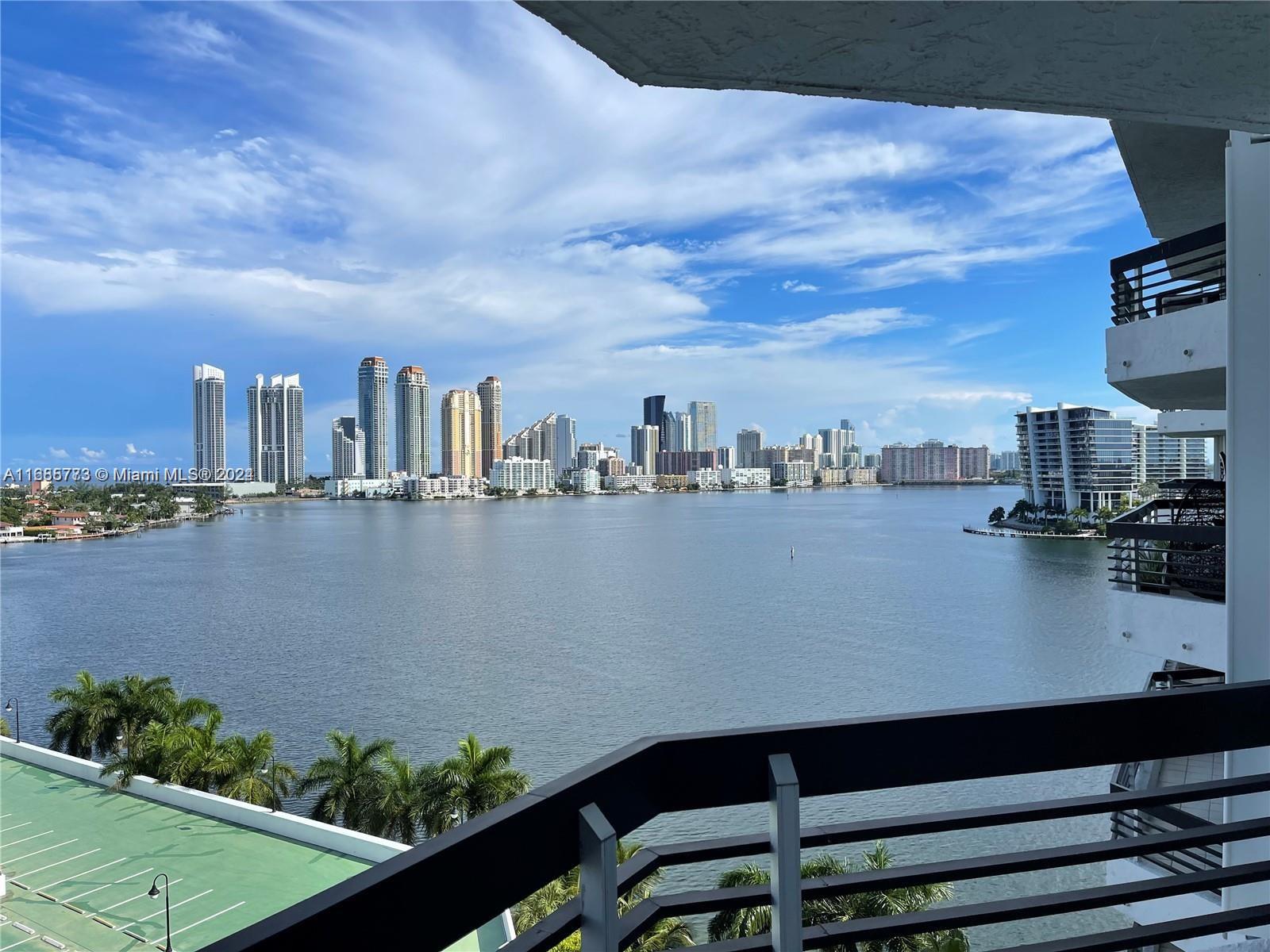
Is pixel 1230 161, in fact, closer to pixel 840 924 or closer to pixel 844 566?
pixel 840 924

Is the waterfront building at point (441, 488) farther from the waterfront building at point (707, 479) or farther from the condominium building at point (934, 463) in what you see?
the condominium building at point (934, 463)

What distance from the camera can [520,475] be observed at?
104m

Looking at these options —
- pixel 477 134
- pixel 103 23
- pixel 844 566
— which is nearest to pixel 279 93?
pixel 103 23

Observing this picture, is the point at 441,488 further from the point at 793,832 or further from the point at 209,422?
the point at 793,832

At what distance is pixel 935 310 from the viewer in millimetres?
73812

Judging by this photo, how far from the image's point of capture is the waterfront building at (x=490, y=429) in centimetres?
10838

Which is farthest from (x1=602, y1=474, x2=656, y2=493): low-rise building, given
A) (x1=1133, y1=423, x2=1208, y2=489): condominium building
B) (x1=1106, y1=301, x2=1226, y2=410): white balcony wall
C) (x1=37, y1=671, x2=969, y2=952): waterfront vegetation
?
(x1=1106, y1=301, x2=1226, y2=410): white balcony wall

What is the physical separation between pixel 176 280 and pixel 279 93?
28112mm

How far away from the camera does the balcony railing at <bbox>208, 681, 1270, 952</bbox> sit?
1.94 ft

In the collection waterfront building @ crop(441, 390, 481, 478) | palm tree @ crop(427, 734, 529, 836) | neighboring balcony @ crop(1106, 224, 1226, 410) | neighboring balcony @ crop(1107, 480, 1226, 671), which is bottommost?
palm tree @ crop(427, 734, 529, 836)

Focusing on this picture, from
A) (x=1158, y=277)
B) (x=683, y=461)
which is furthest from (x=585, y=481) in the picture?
(x=1158, y=277)

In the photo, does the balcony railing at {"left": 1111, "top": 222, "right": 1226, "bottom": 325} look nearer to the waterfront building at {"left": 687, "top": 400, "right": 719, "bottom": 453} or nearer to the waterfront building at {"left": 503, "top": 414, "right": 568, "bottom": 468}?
the waterfront building at {"left": 503, "top": 414, "right": 568, "bottom": 468}

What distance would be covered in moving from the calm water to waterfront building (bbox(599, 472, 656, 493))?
65.1 meters

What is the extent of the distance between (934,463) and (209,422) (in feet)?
317
